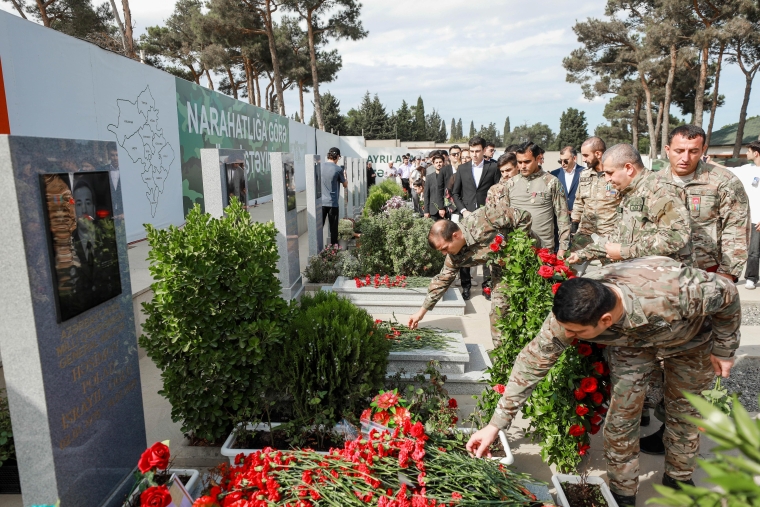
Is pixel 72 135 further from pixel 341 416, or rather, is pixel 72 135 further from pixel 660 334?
pixel 660 334

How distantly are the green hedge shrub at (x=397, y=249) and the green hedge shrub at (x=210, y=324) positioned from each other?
12.8 ft

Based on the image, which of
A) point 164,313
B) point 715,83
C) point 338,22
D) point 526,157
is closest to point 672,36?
point 715,83

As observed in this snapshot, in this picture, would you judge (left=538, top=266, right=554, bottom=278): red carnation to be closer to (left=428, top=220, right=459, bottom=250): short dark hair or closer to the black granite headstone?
(left=428, top=220, right=459, bottom=250): short dark hair

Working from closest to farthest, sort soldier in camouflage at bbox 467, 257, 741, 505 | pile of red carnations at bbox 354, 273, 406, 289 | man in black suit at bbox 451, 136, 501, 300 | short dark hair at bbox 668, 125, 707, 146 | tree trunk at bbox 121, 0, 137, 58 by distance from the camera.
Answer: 1. soldier in camouflage at bbox 467, 257, 741, 505
2. short dark hair at bbox 668, 125, 707, 146
3. pile of red carnations at bbox 354, 273, 406, 289
4. man in black suit at bbox 451, 136, 501, 300
5. tree trunk at bbox 121, 0, 137, 58

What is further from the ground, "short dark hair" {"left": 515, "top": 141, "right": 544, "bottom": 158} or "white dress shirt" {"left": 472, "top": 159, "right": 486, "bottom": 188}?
"short dark hair" {"left": 515, "top": 141, "right": 544, "bottom": 158}

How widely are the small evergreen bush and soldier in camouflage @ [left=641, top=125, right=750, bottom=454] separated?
6.64 ft

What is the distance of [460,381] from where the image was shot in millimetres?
4016

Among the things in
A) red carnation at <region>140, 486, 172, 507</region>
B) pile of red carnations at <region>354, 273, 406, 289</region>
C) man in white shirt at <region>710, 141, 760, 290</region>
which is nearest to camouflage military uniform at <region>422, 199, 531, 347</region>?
red carnation at <region>140, 486, 172, 507</region>

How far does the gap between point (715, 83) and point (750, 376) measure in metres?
26.8

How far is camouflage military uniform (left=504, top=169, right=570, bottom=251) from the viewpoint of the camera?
5.05m

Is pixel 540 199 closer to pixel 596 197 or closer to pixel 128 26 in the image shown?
pixel 596 197

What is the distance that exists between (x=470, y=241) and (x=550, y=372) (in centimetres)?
130

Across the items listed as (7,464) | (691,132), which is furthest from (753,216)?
(7,464)

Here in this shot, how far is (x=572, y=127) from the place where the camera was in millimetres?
61875
